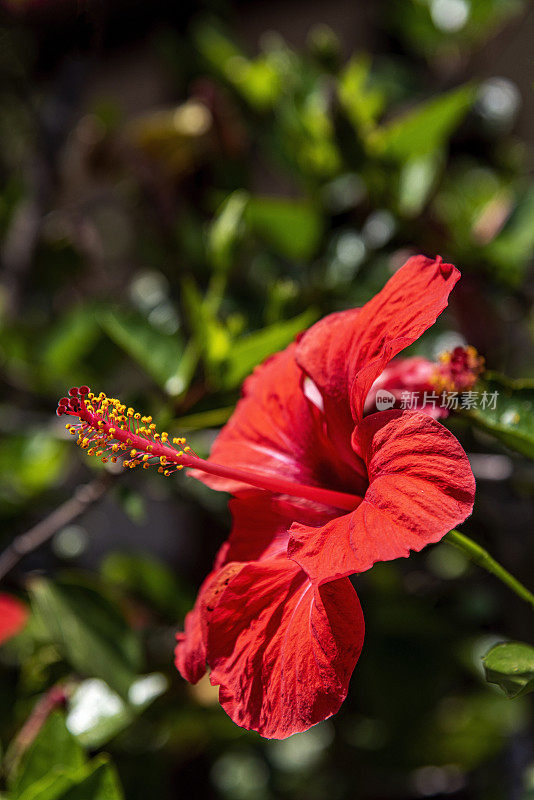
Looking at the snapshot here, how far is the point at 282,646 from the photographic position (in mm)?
649

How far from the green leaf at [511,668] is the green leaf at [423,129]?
3.05 feet

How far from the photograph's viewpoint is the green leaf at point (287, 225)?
133 cm

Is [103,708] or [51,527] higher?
[51,527]

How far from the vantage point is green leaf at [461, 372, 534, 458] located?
0.74 m

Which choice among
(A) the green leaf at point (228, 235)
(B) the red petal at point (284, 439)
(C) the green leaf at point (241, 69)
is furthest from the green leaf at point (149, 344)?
(C) the green leaf at point (241, 69)

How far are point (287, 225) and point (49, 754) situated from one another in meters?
0.97

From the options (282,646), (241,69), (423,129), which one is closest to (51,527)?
(282,646)

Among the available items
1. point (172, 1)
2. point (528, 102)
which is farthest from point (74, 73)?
point (528, 102)

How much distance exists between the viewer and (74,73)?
5.86ft

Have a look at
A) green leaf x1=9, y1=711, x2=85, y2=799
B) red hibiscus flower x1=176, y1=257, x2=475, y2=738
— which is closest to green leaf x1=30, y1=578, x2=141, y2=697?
green leaf x1=9, y1=711, x2=85, y2=799

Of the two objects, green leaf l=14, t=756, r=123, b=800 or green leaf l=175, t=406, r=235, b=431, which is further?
green leaf l=175, t=406, r=235, b=431

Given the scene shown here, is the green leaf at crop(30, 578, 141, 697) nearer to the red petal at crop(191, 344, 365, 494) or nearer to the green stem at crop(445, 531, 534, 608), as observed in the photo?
the red petal at crop(191, 344, 365, 494)

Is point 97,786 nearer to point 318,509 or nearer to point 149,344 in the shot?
point 318,509

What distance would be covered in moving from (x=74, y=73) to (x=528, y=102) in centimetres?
125
